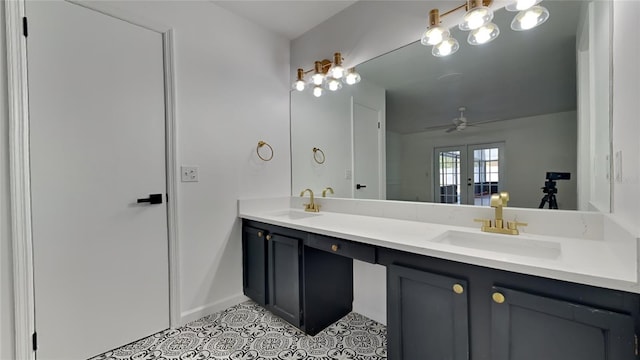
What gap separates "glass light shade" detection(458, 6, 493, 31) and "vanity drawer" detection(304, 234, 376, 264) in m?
1.28

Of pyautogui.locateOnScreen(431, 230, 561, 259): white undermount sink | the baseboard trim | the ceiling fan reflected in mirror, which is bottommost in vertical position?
the baseboard trim

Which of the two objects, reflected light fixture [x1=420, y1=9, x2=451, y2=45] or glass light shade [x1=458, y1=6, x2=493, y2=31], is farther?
reflected light fixture [x1=420, y1=9, x2=451, y2=45]

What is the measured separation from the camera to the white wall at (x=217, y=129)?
1.96 meters

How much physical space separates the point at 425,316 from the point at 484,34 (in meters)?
1.46

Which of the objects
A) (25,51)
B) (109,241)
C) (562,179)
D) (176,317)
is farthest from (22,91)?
(562,179)

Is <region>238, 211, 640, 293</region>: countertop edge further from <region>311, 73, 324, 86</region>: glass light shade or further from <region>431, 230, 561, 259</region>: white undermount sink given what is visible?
<region>311, 73, 324, 86</region>: glass light shade

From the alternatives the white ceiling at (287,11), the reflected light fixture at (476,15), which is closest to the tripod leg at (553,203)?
the reflected light fixture at (476,15)

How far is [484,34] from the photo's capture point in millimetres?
1445

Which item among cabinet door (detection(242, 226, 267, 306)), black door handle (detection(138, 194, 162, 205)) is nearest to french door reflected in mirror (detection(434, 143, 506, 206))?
cabinet door (detection(242, 226, 267, 306))

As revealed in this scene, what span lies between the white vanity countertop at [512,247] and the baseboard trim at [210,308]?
0.84m

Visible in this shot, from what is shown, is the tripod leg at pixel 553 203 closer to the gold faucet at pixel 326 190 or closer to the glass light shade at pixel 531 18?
the glass light shade at pixel 531 18

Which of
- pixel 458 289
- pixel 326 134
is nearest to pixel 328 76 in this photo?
pixel 326 134

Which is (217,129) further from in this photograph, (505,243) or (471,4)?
(505,243)

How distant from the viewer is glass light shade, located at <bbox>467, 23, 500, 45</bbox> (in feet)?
4.67
